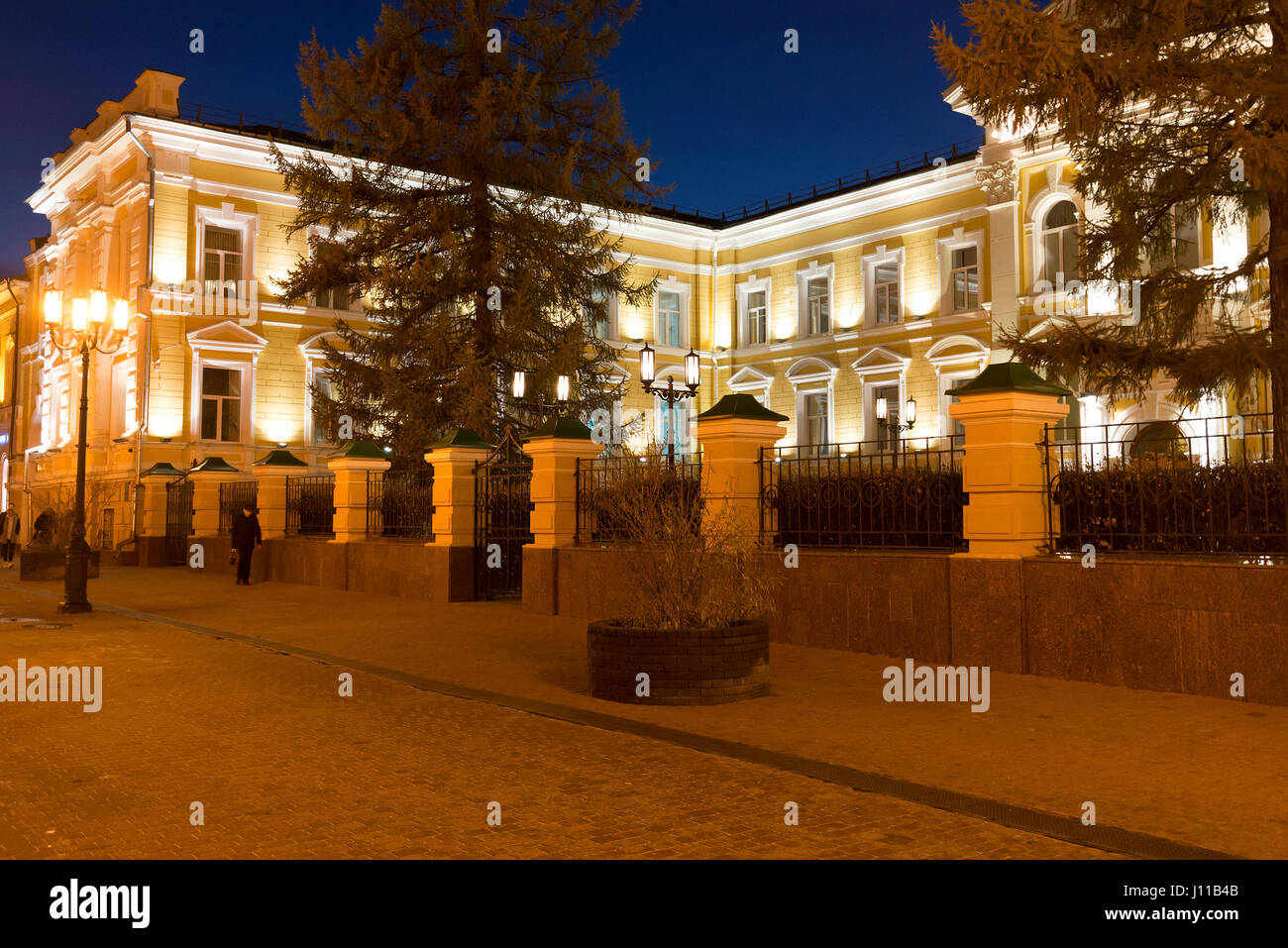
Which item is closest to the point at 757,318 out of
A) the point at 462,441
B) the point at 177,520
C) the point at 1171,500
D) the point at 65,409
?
the point at 177,520

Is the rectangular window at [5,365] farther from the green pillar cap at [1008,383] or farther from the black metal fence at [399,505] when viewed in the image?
the green pillar cap at [1008,383]

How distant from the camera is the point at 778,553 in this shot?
41.2 ft

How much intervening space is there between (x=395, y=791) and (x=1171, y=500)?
751 cm

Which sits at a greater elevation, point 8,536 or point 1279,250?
point 1279,250

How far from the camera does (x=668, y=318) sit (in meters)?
45.4

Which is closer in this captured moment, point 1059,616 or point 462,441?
point 1059,616

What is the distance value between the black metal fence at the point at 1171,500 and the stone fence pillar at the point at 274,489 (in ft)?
57.3

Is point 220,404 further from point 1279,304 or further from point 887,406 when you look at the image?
point 1279,304

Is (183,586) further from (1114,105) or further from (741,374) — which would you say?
(741,374)

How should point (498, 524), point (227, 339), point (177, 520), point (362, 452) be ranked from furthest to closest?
point (227, 339) < point (177, 520) < point (362, 452) < point (498, 524)

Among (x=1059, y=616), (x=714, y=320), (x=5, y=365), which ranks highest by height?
(x=714, y=320)

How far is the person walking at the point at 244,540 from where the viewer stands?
22.0 m

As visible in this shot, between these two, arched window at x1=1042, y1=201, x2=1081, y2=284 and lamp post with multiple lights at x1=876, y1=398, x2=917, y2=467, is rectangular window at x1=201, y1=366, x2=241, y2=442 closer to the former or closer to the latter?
lamp post with multiple lights at x1=876, y1=398, x2=917, y2=467

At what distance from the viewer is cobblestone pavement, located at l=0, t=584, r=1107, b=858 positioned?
5.25m
